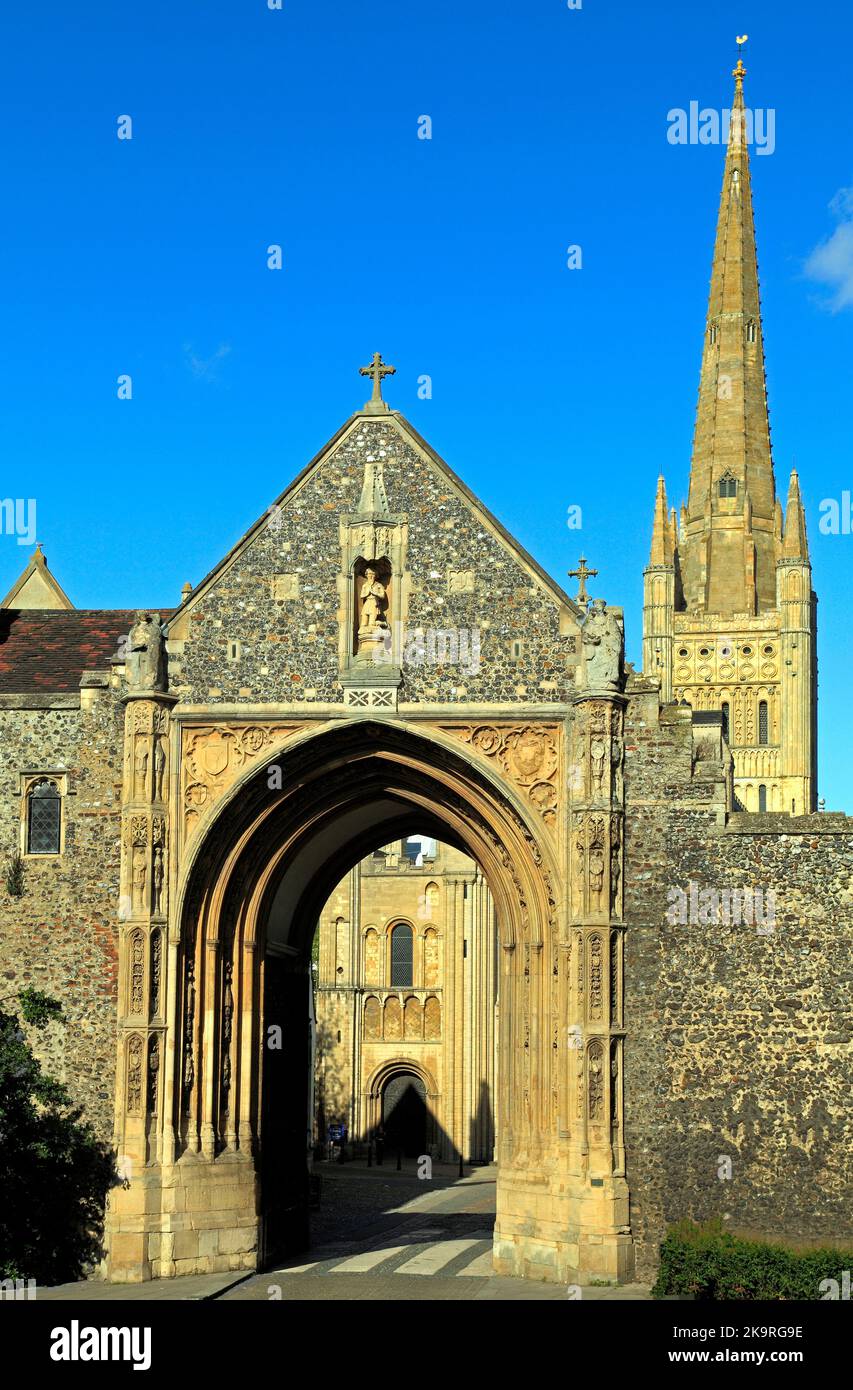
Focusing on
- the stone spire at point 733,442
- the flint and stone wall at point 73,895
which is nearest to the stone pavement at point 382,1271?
the flint and stone wall at point 73,895

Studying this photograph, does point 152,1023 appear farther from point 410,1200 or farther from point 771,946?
point 410,1200

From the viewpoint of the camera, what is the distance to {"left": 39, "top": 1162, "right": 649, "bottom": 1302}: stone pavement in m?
22.6

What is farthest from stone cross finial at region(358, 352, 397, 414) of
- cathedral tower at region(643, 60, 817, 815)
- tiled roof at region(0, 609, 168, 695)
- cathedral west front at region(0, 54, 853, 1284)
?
cathedral tower at region(643, 60, 817, 815)

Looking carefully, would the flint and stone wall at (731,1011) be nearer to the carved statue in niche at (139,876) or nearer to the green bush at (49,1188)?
the carved statue in niche at (139,876)

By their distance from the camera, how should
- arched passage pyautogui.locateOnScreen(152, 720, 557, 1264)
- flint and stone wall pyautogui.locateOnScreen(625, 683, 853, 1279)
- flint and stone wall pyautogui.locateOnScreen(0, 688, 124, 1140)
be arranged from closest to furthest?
flint and stone wall pyautogui.locateOnScreen(625, 683, 853, 1279) → arched passage pyautogui.locateOnScreen(152, 720, 557, 1264) → flint and stone wall pyautogui.locateOnScreen(0, 688, 124, 1140)

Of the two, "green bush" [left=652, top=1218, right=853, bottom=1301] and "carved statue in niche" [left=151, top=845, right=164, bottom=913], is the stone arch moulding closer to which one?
"carved statue in niche" [left=151, top=845, right=164, bottom=913]

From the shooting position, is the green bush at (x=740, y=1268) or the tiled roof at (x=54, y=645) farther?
the tiled roof at (x=54, y=645)

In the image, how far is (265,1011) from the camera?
86.3ft

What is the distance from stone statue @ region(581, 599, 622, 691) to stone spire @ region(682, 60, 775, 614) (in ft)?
264

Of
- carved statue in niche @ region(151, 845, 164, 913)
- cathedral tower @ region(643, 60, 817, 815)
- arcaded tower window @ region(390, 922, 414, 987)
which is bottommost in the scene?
arcaded tower window @ region(390, 922, 414, 987)

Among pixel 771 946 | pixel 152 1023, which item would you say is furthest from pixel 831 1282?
pixel 152 1023

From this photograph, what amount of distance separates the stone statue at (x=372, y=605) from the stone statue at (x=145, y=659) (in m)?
2.72

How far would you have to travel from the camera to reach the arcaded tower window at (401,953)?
2415 inches

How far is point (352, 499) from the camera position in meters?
25.5
